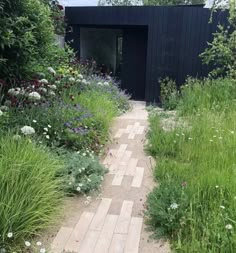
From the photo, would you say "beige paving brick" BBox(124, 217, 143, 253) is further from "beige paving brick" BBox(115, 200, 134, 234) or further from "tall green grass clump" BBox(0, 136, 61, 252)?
"tall green grass clump" BBox(0, 136, 61, 252)

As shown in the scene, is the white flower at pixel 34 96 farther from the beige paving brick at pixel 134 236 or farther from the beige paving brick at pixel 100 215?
the beige paving brick at pixel 134 236

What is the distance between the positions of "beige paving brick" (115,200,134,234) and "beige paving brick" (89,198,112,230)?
0.13 metres

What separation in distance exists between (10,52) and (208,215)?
291 centimetres

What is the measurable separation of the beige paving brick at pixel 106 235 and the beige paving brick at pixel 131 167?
35.1 inches

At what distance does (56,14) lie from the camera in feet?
25.3

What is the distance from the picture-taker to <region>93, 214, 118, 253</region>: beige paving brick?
225cm

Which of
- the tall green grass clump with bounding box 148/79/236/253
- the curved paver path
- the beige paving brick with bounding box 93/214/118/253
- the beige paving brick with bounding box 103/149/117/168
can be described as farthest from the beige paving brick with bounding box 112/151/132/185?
the beige paving brick with bounding box 93/214/118/253

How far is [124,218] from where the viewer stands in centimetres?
263

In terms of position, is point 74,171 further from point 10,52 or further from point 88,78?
point 88,78

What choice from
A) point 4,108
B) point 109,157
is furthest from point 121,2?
point 4,108

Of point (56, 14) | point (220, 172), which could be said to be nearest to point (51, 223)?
point (220, 172)

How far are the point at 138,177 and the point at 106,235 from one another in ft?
3.54

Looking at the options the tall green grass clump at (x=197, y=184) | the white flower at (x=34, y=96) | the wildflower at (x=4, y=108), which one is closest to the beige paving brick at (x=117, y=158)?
the tall green grass clump at (x=197, y=184)

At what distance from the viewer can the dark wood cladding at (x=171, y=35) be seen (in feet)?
25.6
